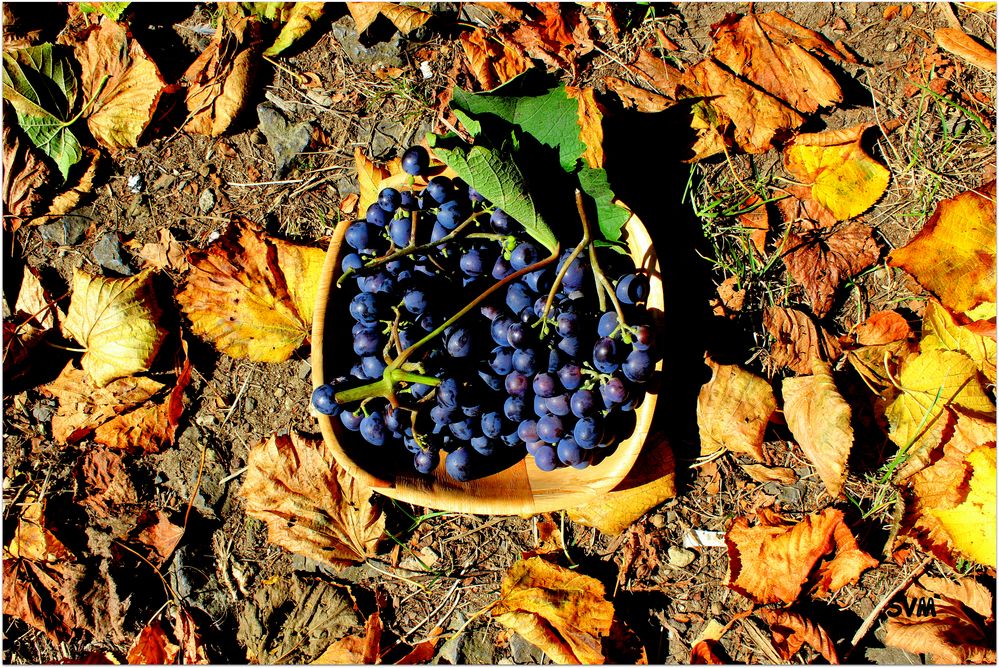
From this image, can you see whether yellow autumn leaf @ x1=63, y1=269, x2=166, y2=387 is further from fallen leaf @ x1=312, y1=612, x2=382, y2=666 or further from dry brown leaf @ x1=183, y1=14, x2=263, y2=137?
fallen leaf @ x1=312, y1=612, x2=382, y2=666

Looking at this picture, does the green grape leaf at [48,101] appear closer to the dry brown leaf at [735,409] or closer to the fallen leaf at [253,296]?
the fallen leaf at [253,296]

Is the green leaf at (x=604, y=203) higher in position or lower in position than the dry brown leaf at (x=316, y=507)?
higher

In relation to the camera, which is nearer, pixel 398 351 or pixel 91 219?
pixel 398 351

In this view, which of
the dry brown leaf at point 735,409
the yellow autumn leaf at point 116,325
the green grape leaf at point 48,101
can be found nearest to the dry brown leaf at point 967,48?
the dry brown leaf at point 735,409

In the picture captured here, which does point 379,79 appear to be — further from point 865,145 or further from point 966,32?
point 966,32

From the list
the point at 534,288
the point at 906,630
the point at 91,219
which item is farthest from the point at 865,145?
the point at 91,219

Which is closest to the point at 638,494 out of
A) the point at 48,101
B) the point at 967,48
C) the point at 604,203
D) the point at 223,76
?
the point at 604,203
